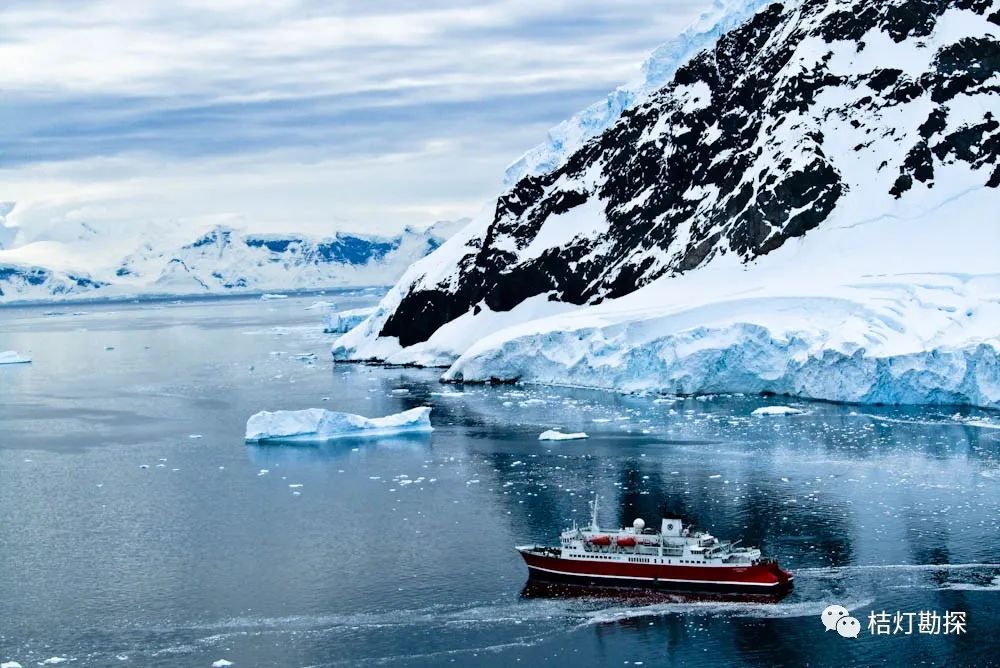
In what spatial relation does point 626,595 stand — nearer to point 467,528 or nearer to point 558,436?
point 467,528

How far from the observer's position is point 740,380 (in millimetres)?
103688

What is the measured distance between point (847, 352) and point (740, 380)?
10580 millimetres

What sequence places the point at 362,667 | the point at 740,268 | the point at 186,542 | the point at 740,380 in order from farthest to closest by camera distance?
the point at 740,268
the point at 740,380
the point at 186,542
the point at 362,667

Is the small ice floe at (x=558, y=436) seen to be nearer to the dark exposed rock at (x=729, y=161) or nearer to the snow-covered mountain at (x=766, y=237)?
the snow-covered mountain at (x=766, y=237)

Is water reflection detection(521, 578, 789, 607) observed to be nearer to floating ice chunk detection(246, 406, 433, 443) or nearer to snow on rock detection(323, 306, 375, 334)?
floating ice chunk detection(246, 406, 433, 443)

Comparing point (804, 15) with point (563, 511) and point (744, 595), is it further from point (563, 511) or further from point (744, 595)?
point (744, 595)

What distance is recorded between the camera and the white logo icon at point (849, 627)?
45812 mm

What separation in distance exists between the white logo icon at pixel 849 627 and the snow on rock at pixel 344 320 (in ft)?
447

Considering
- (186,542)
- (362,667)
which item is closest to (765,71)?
(186,542)

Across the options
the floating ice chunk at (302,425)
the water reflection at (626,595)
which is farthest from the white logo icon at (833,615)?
the floating ice chunk at (302,425)

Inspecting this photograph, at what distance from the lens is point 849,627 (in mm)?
46344

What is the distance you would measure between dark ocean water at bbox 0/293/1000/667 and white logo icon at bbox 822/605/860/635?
451mm

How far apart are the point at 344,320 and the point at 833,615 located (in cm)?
14041

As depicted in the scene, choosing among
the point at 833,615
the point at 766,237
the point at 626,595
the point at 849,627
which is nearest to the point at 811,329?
the point at 766,237
